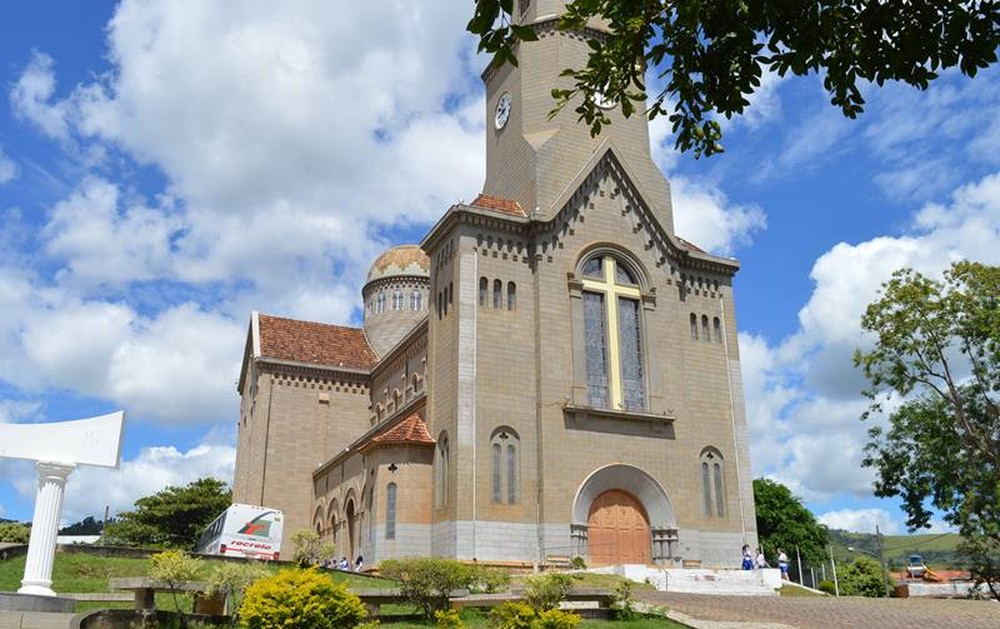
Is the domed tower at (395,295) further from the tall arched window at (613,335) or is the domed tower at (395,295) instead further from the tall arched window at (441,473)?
the tall arched window at (441,473)

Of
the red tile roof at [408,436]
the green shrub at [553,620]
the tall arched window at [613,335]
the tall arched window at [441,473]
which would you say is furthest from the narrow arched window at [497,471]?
the green shrub at [553,620]

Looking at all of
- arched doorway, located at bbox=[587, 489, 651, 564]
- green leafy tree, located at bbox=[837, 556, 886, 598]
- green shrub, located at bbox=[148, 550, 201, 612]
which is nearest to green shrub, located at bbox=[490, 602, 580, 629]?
green shrub, located at bbox=[148, 550, 201, 612]

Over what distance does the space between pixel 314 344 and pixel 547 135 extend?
22.3m

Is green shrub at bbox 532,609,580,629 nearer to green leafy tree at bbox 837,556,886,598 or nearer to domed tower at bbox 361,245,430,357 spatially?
green leafy tree at bbox 837,556,886,598

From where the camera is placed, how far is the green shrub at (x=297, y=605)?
1273cm

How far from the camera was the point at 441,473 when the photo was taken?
33438 mm

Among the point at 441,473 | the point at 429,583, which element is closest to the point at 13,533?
the point at 441,473

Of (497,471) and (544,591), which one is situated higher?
(497,471)

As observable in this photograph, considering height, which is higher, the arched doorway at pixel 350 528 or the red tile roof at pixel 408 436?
the red tile roof at pixel 408 436

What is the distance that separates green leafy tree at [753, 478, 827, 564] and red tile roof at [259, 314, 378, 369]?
30132mm

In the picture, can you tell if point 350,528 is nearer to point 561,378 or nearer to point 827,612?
point 561,378

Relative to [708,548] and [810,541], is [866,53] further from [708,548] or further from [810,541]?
[810,541]

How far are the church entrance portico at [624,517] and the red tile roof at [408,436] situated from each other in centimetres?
623

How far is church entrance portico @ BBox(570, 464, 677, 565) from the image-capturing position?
→ 33375 millimetres
